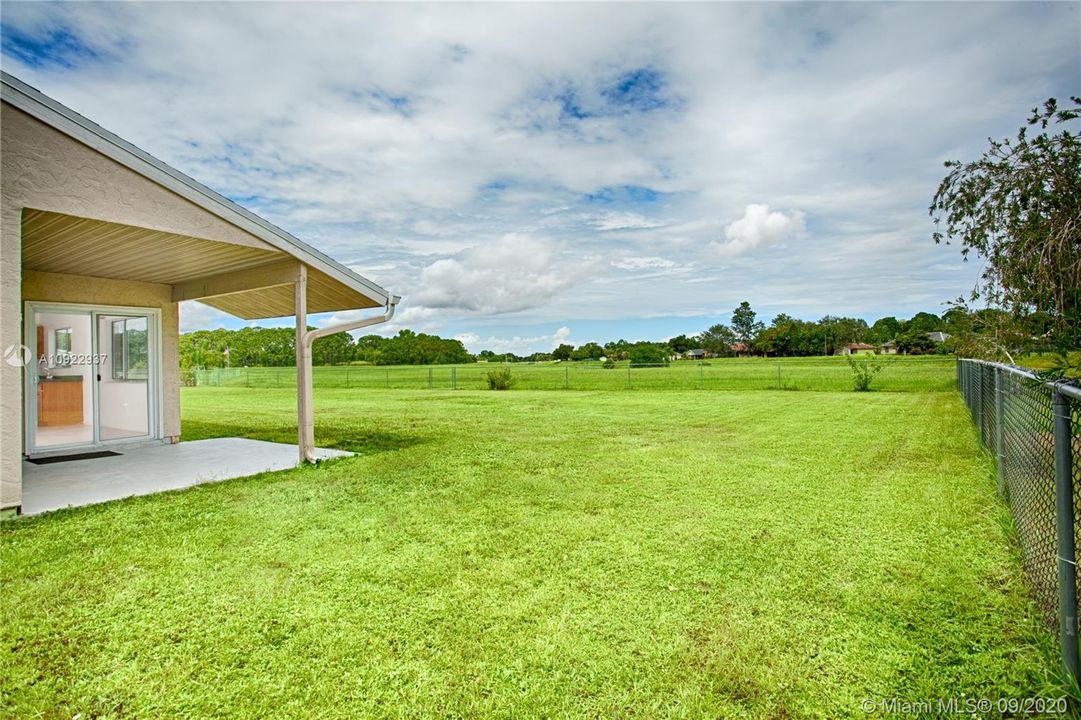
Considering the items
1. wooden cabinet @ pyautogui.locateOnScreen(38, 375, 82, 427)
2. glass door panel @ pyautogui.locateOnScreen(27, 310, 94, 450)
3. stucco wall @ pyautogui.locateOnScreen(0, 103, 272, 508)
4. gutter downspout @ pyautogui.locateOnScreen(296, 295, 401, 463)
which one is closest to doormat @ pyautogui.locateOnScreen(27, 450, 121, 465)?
glass door panel @ pyautogui.locateOnScreen(27, 310, 94, 450)

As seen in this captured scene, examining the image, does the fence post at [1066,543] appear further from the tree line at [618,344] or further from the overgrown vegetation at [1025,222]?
the tree line at [618,344]

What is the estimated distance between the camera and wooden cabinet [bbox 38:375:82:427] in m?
9.60

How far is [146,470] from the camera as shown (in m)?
7.50

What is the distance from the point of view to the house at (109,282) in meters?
4.96

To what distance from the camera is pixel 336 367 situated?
41938 mm

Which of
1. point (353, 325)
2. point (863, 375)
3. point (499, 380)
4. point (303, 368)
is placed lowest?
point (499, 380)

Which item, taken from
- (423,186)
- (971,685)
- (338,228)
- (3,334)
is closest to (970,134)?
(971,685)

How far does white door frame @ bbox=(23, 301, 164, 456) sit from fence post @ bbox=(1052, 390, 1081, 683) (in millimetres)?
11314

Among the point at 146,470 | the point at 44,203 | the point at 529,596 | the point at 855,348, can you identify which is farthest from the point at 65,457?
the point at 855,348

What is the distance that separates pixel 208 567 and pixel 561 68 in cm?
1200

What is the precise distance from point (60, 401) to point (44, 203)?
644cm

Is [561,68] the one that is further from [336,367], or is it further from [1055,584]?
[336,367]

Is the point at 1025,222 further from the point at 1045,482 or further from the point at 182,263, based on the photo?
the point at 182,263

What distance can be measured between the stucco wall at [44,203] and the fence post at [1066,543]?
23.3 feet
